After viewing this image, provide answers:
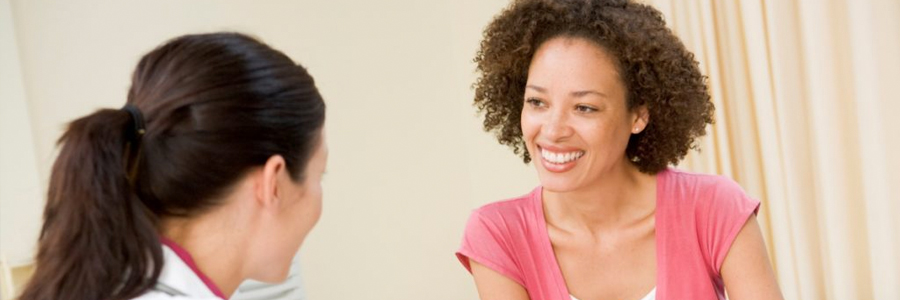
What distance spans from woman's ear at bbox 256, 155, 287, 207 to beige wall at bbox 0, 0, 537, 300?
75.9 inches

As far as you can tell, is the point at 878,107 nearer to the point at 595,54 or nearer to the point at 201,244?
the point at 595,54

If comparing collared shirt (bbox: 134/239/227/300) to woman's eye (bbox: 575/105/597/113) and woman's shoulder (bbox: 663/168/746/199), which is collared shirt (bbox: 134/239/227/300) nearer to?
woman's eye (bbox: 575/105/597/113)

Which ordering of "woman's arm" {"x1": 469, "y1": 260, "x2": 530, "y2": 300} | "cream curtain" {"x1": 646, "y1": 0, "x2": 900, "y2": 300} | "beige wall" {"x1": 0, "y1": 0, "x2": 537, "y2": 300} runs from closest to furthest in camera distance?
"woman's arm" {"x1": 469, "y1": 260, "x2": 530, "y2": 300}
"cream curtain" {"x1": 646, "y1": 0, "x2": 900, "y2": 300}
"beige wall" {"x1": 0, "y1": 0, "x2": 537, "y2": 300}

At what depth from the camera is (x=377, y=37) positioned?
351 centimetres

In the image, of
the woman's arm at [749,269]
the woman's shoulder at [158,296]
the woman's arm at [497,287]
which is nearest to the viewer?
the woman's shoulder at [158,296]

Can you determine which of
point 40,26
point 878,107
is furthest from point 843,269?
point 40,26

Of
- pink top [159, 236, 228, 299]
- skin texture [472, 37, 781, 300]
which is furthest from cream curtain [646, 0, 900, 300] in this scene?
pink top [159, 236, 228, 299]

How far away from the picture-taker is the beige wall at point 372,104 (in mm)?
2953

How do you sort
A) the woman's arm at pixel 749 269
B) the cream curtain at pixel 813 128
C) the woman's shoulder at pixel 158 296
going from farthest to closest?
the cream curtain at pixel 813 128 < the woman's arm at pixel 749 269 < the woman's shoulder at pixel 158 296

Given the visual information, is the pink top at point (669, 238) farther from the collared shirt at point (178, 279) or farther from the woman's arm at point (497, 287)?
the collared shirt at point (178, 279)

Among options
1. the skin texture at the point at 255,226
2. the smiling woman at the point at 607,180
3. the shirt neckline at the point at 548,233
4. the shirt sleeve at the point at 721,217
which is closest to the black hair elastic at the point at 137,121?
the skin texture at the point at 255,226

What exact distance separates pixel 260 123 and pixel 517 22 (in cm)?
103

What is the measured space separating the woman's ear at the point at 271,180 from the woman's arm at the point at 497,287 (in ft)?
3.04

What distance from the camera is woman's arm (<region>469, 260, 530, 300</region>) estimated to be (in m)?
2.00
